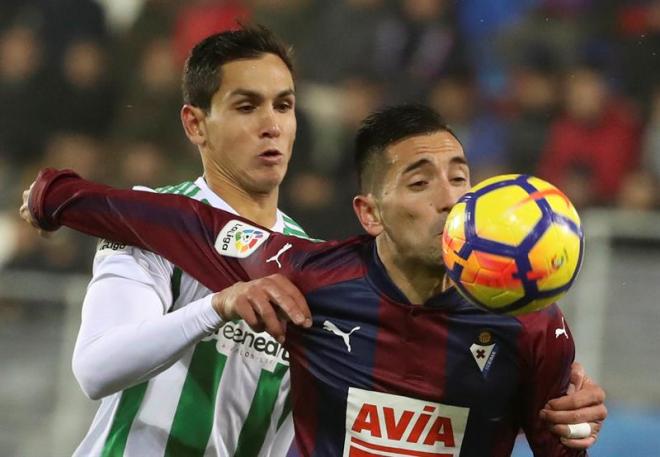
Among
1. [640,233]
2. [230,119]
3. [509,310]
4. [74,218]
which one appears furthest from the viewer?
[640,233]

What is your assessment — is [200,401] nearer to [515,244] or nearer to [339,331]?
[339,331]

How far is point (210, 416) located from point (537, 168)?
3.94 metres

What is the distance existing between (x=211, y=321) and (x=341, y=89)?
14.4ft

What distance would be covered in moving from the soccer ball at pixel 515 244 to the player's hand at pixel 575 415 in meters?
0.29

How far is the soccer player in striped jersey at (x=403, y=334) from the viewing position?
279cm

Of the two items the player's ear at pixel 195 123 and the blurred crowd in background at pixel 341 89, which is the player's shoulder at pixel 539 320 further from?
the blurred crowd in background at pixel 341 89

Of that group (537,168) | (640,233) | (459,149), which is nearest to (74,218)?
(459,149)

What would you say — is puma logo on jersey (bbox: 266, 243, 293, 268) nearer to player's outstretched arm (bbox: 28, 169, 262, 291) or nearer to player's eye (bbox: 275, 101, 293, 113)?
player's outstretched arm (bbox: 28, 169, 262, 291)

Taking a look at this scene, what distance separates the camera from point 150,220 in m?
3.18

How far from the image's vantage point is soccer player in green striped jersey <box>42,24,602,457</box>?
2910 mm

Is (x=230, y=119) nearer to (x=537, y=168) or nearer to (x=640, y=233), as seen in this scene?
(x=640, y=233)

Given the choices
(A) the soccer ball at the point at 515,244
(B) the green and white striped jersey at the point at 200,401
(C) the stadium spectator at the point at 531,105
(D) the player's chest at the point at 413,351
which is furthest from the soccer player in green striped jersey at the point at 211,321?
(C) the stadium spectator at the point at 531,105

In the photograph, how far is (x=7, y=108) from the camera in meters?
6.99

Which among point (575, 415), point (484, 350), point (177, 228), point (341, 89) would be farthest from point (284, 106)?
point (341, 89)
